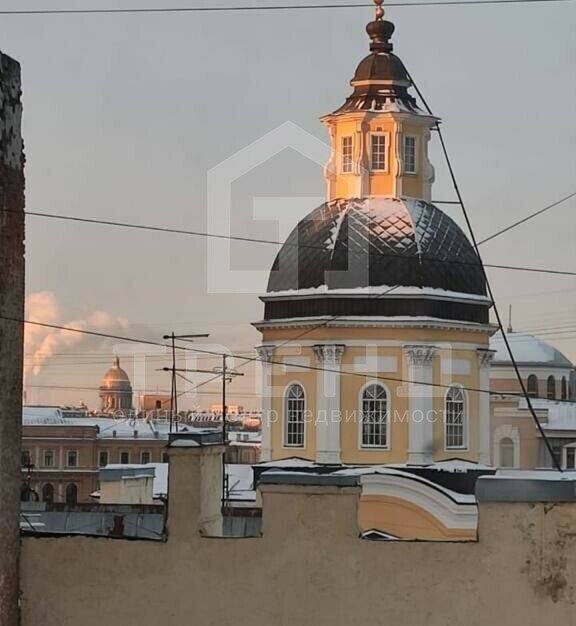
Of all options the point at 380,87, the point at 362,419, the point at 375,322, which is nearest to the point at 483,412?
the point at 362,419

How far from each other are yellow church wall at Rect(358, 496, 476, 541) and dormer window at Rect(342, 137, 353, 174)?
832 cm

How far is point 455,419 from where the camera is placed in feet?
115

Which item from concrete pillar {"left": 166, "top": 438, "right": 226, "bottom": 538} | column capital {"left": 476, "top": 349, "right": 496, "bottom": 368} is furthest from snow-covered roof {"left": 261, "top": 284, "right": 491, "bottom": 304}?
concrete pillar {"left": 166, "top": 438, "right": 226, "bottom": 538}

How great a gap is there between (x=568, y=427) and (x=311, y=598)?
64.3m

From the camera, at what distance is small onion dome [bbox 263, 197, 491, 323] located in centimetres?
3419

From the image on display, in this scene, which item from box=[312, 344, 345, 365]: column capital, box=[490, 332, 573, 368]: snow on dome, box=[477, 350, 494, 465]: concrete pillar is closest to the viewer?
box=[312, 344, 345, 365]: column capital

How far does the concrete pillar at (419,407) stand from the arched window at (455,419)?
0.57 metres

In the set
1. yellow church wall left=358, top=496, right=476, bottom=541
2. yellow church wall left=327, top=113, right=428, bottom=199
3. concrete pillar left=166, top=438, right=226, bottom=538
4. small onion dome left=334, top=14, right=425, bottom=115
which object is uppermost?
small onion dome left=334, top=14, right=425, bottom=115

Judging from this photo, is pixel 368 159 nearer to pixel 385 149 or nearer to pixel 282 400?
pixel 385 149

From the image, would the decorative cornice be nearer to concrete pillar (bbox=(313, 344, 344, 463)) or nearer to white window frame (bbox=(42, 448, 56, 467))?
concrete pillar (bbox=(313, 344, 344, 463))

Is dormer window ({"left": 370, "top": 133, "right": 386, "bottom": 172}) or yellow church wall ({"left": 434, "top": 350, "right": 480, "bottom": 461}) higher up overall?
dormer window ({"left": 370, "top": 133, "right": 386, "bottom": 172})

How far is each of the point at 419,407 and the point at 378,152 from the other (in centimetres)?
637

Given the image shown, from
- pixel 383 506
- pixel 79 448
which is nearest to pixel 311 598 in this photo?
pixel 383 506

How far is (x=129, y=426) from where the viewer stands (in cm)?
9031
